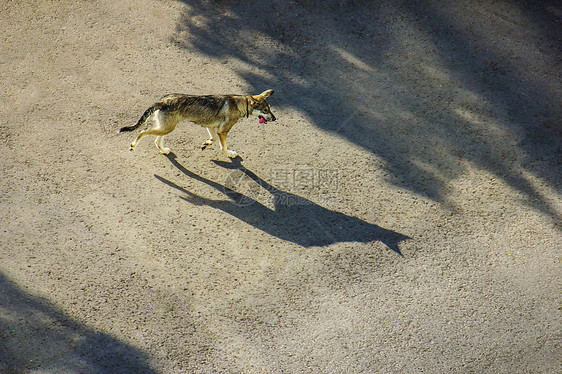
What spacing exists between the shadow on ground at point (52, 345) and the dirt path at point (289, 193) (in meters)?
0.02

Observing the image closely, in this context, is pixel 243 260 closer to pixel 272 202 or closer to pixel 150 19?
pixel 272 202

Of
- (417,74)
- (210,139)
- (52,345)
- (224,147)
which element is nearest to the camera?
(52,345)

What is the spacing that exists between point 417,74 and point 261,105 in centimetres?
380

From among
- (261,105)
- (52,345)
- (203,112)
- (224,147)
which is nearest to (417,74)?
(261,105)

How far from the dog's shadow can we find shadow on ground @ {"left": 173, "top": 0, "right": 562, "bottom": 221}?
1217mm

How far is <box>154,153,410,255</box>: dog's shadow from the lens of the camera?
712 cm

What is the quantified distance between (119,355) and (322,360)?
241cm

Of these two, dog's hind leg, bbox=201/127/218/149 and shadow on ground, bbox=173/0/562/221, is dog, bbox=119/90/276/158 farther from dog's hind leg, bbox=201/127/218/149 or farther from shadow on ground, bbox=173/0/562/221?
shadow on ground, bbox=173/0/562/221

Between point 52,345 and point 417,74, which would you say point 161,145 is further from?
point 417,74

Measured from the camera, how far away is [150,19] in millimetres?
10344

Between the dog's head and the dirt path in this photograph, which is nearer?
the dirt path

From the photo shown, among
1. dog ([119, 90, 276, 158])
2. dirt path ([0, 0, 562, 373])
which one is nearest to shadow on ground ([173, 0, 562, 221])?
dirt path ([0, 0, 562, 373])

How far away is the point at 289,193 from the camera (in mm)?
7660

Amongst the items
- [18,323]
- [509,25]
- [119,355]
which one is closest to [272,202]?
[119,355]
